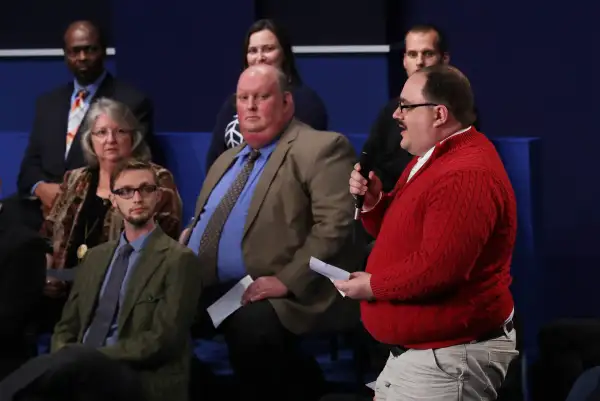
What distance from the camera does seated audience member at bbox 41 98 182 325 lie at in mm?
3771

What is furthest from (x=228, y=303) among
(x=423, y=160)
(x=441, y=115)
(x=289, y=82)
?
(x=441, y=115)

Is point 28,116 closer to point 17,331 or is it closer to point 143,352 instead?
point 17,331

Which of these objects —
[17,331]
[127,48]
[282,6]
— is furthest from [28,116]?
[17,331]

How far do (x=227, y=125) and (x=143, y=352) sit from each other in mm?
1171

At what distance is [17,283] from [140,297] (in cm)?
43

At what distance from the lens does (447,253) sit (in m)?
2.23

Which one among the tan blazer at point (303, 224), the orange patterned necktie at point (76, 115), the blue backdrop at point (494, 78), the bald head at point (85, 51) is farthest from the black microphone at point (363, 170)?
the bald head at point (85, 51)

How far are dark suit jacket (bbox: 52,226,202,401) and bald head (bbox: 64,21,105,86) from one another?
1326 millimetres

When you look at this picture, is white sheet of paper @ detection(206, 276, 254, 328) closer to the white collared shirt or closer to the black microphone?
the black microphone

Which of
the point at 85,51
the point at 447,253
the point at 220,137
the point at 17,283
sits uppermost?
the point at 85,51

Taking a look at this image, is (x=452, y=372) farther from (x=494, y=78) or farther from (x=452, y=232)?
(x=494, y=78)

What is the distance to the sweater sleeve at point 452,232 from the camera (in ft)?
7.33

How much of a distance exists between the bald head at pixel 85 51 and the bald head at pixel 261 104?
1082 mm

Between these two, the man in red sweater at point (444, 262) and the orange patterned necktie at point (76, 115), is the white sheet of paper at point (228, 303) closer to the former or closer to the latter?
the man in red sweater at point (444, 262)
